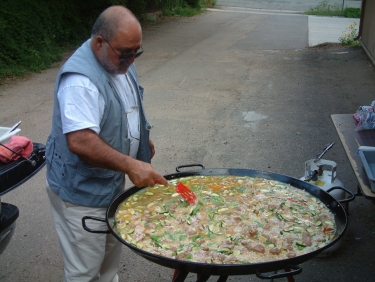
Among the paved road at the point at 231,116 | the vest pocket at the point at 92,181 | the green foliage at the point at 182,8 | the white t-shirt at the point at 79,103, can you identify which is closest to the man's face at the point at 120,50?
the white t-shirt at the point at 79,103

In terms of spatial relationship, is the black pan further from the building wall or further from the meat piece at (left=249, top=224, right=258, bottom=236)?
the building wall

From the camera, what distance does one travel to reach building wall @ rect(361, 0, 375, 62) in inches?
425

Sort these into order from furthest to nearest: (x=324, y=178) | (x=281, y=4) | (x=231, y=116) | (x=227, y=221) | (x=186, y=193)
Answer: (x=281, y=4), (x=231, y=116), (x=324, y=178), (x=186, y=193), (x=227, y=221)

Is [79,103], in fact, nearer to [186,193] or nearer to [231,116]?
[186,193]

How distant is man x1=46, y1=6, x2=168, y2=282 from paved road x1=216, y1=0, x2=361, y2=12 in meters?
24.0

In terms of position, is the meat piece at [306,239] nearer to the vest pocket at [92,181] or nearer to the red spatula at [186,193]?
the red spatula at [186,193]

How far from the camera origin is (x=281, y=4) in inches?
1090

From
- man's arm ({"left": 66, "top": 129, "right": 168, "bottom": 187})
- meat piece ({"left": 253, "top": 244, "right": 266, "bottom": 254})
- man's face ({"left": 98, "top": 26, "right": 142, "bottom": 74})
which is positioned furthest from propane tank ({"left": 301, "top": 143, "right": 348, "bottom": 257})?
man's face ({"left": 98, "top": 26, "right": 142, "bottom": 74})

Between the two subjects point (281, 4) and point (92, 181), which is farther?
point (281, 4)

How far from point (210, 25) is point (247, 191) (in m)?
16.3

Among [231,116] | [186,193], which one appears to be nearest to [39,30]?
[231,116]

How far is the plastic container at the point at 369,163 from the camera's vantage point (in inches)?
107

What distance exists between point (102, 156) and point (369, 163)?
1800mm

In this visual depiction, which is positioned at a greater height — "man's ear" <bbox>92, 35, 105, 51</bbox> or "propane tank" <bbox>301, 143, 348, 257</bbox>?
"man's ear" <bbox>92, 35, 105, 51</bbox>
